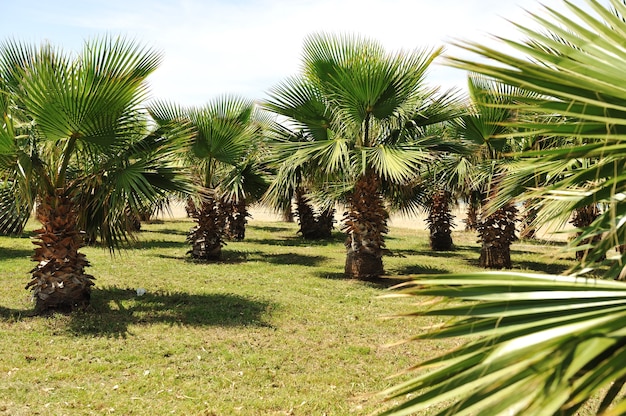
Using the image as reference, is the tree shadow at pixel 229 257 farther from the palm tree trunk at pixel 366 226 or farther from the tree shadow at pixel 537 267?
the tree shadow at pixel 537 267

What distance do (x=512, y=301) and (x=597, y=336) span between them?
256 millimetres

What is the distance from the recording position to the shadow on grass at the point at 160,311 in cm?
710

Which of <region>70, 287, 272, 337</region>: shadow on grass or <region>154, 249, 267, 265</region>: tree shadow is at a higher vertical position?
<region>154, 249, 267, 265</region>: tree shadow

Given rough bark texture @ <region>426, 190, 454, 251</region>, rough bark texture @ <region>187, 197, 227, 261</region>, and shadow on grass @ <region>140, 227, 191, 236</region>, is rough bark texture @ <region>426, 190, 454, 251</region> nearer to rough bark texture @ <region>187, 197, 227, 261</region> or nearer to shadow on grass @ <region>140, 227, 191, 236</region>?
rough bark texture @ <region>187, 197, 227, 261</region>

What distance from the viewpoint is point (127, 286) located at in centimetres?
966

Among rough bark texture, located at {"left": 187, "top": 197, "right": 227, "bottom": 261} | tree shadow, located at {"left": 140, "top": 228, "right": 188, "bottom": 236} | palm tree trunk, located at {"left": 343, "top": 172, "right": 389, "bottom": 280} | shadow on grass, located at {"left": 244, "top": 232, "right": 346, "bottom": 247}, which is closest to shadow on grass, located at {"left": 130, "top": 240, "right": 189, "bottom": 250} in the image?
rough bark texture, located at {"left": 187, "top": 197, "right": 227, "bottom": 261}

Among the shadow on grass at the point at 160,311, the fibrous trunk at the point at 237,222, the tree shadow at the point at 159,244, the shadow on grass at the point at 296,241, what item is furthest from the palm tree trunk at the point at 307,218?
the shadow on grass at the point at 160,311

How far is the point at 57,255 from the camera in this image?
24.2 feet

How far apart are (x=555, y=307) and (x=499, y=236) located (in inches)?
465

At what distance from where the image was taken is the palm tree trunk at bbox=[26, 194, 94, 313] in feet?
24.2

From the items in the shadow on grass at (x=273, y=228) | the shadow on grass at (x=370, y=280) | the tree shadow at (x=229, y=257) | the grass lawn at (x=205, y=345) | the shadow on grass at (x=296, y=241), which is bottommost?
the grass lawn at (x=205, y=345)

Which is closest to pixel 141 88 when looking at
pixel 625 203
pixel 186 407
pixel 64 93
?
pixel 64 93

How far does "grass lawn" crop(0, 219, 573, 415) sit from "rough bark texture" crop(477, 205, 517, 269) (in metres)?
3.61

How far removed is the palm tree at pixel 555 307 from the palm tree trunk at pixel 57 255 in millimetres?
6654
